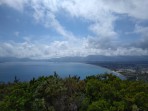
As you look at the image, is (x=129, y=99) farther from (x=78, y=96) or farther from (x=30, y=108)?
(x=30, y=108)

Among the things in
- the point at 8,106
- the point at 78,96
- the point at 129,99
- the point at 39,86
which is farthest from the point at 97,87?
the point at 8,106

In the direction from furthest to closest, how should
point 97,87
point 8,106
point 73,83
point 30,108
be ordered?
point 73,83 < point 97,87 < point 30,108 < point 8,106

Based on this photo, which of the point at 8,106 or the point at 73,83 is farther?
the point at 73,83

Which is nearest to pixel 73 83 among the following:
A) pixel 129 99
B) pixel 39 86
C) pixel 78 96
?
pixel 78 96

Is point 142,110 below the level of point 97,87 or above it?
below

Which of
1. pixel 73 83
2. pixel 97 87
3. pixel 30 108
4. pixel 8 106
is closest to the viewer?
pixel 8 106

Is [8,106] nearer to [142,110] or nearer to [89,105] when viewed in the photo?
[89,105]
